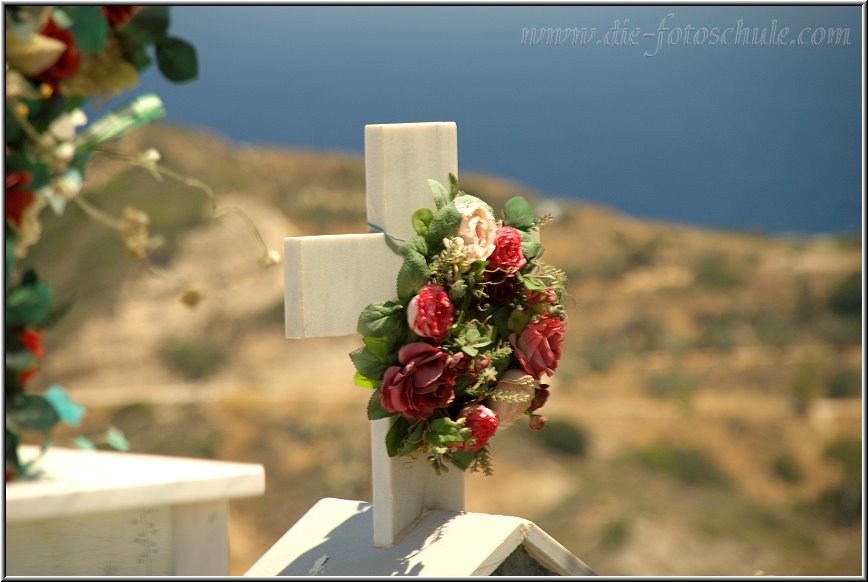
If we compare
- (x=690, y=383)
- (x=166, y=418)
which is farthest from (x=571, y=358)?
(x=166, y=418)

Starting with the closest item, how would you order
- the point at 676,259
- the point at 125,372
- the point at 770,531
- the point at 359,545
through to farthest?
the point at 359,545 → the point at 770,531 → the point at 125,372 → the point at 676,259

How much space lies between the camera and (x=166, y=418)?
13812mm

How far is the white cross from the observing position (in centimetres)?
183

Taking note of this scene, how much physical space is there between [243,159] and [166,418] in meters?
6.00

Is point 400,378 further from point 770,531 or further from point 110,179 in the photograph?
point 110,179

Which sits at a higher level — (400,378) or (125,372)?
(400,378)

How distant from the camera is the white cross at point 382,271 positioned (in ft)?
6.01

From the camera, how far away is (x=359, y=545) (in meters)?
1.94

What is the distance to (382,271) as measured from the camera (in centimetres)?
189

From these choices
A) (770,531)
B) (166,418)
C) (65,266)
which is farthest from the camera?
(65,266)

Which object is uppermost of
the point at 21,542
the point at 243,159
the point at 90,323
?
the point at 21,542

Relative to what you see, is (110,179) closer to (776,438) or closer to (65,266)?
(65,266)

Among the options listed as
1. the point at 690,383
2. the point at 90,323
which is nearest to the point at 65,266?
the point at 90,323

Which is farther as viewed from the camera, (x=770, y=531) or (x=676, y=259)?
(x=676, y=259)
